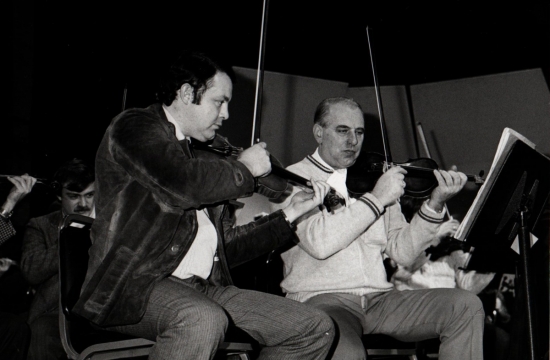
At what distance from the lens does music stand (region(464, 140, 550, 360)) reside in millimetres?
1757

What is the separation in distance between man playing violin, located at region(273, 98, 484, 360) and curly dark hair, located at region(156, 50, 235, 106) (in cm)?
57

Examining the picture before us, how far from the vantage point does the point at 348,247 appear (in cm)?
207

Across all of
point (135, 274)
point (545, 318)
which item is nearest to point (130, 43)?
point (135, 274)

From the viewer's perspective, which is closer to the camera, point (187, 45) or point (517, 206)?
point (517, 206)

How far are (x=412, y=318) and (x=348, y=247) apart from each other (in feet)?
1.02

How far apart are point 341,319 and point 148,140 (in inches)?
30.4

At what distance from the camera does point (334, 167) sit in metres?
2.32

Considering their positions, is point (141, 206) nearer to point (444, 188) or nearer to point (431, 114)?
point (444, 188)

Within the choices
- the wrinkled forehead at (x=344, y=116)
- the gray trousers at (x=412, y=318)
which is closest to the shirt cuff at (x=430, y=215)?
the gray trousers at (x=412, y=318)

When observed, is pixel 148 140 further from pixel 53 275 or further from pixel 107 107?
pixel 107 107

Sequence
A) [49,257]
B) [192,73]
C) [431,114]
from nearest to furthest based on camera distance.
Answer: [192,73], [49,257], [431,114]

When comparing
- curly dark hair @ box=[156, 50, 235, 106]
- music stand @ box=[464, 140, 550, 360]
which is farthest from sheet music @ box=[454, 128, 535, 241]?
curly dark hair @ box=[156, 50, 235, 106]

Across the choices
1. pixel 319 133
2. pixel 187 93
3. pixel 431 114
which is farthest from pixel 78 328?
pixel 431 114

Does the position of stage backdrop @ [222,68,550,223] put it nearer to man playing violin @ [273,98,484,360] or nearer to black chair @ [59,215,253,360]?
man playing violin @ [273,98,484,360]
